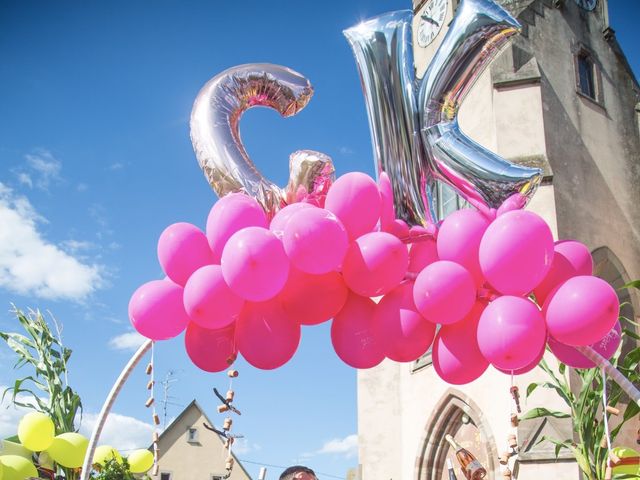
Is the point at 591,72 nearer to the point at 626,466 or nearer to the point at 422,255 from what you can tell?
the point at 626,466

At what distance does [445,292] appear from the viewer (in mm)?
4359

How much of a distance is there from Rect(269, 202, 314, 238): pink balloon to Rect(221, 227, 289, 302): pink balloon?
25 cm

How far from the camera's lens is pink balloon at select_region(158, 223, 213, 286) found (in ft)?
15.7

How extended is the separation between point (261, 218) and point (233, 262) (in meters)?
0.64

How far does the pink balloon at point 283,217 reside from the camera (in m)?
4.69

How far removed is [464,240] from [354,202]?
727 millimetres

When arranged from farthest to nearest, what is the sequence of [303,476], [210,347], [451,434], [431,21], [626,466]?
[431,21] → [451,434] → [626,466] → [210,347] → [303,476]

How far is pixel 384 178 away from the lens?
534cm

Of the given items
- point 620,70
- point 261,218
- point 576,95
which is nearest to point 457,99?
point 261,218

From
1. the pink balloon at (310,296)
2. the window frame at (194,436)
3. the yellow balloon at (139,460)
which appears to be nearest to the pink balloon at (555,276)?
the pink balloon at (310,296)

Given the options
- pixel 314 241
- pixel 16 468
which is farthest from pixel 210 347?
pixel 16 468

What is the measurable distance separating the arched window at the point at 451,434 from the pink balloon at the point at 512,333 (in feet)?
27.1

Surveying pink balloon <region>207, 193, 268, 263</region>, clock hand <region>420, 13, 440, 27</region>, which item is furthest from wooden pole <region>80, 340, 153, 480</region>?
clock hand <region>420, 13, 440, 27</region>

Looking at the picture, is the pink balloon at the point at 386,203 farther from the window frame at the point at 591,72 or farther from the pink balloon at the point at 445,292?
the window frame at the point at 591,72
